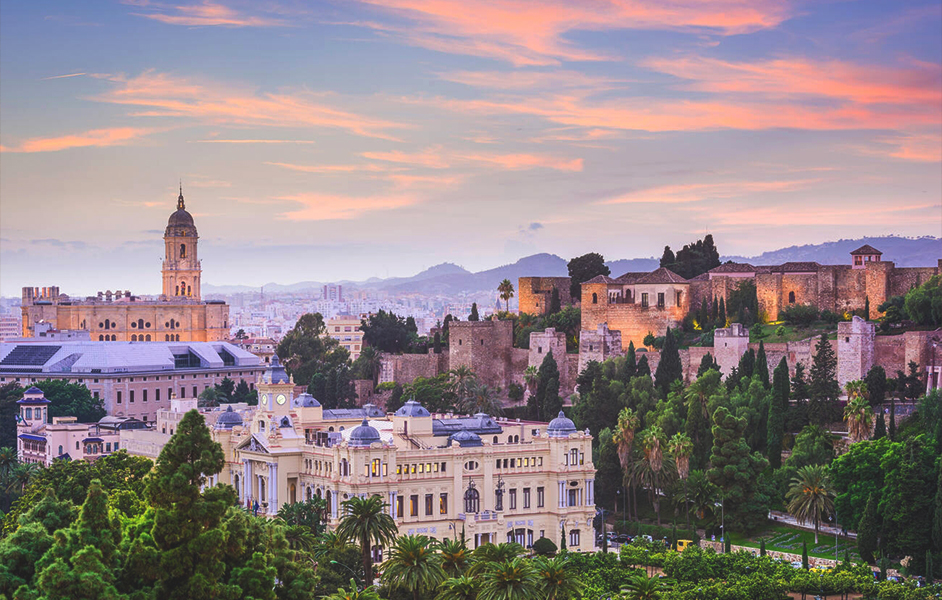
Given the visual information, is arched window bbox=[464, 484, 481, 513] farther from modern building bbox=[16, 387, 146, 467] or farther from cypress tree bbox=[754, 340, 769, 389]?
modern building bbox=[16, 387, 146, 467]

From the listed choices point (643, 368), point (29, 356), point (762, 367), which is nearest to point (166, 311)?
point (29, 356)

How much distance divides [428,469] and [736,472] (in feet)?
44.4

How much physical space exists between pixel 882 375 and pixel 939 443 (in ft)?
42.7

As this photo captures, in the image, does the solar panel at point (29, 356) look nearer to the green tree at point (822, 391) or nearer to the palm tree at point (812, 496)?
the green tree at point (822, 391)

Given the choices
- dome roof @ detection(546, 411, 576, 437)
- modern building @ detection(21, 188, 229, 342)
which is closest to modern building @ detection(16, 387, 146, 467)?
dome roof @ detection(546, 411, 576, 437)

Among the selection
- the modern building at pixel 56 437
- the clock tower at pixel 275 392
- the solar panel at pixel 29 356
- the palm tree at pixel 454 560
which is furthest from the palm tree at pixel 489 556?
the solar panel at pixel 29 356

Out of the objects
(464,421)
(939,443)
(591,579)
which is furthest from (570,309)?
(591,579)

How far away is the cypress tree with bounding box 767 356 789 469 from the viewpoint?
70000mm

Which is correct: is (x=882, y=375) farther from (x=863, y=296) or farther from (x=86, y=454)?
(x=86, y=454)

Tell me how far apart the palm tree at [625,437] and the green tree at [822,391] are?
852 centimetres

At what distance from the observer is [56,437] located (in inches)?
3339

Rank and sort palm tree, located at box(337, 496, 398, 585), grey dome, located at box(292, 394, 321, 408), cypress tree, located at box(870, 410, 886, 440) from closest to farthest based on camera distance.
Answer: palm tree, located at box(337, 496, 398, 585), cypress tree, located at box(870, 410, 886, 440), grey dome, located at box(292, 394, 321, 408)

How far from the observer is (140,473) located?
59.8 metres

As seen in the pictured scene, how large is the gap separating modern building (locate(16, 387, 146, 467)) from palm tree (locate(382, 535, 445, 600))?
37990 millimetres
